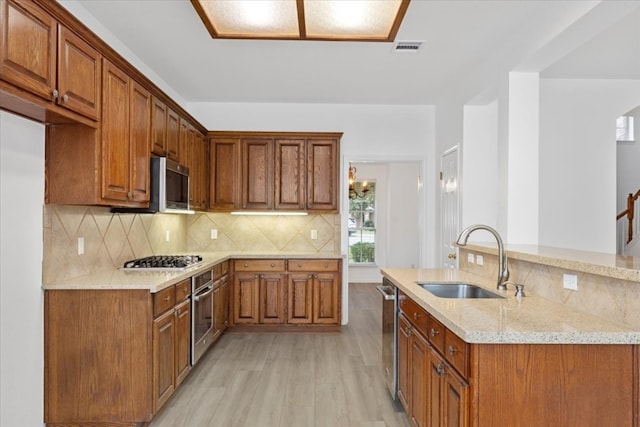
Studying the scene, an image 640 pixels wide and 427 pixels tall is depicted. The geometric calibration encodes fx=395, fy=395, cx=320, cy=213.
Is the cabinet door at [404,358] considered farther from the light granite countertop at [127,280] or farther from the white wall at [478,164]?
the white wall at [478,164]

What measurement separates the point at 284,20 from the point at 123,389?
252 cm

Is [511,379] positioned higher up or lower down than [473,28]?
lower down

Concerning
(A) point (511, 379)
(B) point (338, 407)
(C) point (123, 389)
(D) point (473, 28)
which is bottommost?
(B) point (338, 407)

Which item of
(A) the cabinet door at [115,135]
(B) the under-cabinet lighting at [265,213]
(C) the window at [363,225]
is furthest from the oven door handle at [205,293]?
(C) the window at [363,225]

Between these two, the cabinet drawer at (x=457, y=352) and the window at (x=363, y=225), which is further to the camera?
the window at (x=363, y=225)

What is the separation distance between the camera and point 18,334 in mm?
2248

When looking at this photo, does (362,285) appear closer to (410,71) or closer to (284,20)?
(410,71)

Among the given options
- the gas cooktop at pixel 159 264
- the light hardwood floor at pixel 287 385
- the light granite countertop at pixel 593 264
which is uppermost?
the light granite countertop at pixel 593 264

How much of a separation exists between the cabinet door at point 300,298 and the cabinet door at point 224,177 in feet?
3.83

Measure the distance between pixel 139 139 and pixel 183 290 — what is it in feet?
3.93

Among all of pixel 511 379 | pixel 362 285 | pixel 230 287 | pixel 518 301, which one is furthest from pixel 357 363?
pixel 362 285

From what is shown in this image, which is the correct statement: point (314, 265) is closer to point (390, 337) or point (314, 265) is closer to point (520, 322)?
point (390, 337)

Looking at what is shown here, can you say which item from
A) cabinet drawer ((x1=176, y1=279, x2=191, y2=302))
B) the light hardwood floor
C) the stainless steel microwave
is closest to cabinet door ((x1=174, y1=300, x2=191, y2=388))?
cabinet drawer ((x1=176, y1=279, x2=191, y2=302))

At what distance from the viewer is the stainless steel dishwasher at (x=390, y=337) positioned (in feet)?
8.96
